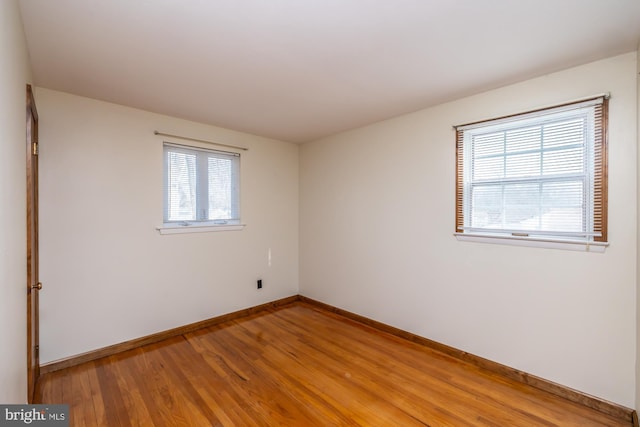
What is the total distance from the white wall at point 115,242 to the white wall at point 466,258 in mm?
1301

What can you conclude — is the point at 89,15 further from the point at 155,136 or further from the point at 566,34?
the point at 566,34

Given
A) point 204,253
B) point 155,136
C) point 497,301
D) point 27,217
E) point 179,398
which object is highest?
point 155,136

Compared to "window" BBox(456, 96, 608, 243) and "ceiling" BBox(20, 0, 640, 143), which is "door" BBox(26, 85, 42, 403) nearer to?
"ceiling" BBox(20, 0, 640, 143)

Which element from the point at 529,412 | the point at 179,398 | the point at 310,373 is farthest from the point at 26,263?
the point at 529,412

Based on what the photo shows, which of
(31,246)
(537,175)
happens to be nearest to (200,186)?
(31,246)

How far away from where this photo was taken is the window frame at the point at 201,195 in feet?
10.2

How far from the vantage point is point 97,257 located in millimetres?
2650

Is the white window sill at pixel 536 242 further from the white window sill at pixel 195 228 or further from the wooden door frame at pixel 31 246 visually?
the wooden door frame at pixel 31 246

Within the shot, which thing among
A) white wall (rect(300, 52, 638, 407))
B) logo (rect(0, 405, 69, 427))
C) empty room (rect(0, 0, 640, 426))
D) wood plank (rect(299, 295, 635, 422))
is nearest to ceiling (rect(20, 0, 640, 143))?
empty room (rect(0, 0, 640, 426))

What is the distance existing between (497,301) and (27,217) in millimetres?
3457

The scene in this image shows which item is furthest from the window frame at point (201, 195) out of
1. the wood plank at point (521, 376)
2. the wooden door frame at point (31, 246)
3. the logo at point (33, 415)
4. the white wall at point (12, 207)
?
the wood plank at point (521, 376)

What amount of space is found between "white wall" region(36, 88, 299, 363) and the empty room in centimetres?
2

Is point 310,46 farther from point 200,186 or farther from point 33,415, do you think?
point 33,415

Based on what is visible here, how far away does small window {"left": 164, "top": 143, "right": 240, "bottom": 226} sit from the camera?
3146 millimetres
